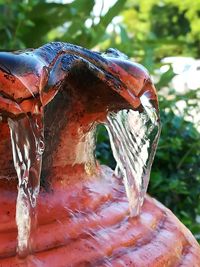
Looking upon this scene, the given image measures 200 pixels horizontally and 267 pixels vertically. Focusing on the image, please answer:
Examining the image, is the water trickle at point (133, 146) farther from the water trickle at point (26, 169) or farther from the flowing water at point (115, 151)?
the water trickle at point (26, 169)

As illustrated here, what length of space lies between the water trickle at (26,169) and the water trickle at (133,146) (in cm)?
28

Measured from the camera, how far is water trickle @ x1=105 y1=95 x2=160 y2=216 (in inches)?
52.8

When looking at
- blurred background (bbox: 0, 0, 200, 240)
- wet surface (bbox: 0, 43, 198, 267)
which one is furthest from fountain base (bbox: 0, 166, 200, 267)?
blurred background (bbox: 0, 0, 200, 240)

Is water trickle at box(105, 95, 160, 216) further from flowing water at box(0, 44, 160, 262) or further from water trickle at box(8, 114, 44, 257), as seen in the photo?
water trickle at box(8, 114, 44, 257)

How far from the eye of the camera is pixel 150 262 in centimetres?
116

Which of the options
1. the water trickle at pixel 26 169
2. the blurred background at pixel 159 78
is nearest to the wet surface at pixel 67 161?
the water trickle at pixel 26 169

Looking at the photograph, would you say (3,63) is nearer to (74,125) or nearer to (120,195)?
(74,125)

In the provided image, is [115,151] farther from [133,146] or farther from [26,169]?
[26,169]

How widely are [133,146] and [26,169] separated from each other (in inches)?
16.9

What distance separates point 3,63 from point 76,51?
0.52 feet

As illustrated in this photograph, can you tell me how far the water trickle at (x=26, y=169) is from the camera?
1029 mm

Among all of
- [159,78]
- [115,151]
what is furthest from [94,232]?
[159,78]

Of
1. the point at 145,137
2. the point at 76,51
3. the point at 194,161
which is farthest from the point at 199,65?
the point at 76,51

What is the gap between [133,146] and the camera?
1445mm
